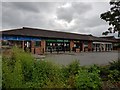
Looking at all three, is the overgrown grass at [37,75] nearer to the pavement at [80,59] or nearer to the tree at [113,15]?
the pavement at [80,59]

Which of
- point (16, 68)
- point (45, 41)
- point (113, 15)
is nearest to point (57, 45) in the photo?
point (45, 41)

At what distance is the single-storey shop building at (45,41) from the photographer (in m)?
30.5

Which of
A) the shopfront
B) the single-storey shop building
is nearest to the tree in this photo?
the single-storey shop building

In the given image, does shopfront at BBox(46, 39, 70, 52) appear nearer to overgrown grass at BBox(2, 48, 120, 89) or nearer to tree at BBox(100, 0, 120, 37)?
tree at BBox(100, 0, 120, 37)

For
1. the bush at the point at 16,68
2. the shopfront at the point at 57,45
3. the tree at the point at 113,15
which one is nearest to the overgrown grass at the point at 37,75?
the bush at the point at 16,68

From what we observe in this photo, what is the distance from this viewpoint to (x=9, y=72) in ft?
19.3

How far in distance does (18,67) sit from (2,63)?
1.84 ft

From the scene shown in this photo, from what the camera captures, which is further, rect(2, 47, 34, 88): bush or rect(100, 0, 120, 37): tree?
rect(100, 0, 120, 37): tree

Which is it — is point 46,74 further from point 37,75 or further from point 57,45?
point 57,45

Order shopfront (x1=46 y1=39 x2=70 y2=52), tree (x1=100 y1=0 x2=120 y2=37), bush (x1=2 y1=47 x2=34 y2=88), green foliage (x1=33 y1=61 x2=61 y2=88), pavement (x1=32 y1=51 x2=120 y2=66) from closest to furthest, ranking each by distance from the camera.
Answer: bush (x1=2 y1=47 x2=34 y2=88) → green foliage (x1=33 y1=61 x2=61 y2=88) → pavement (x1=32 y1=51 x2=120 y2=66) → tree (x1=100 y1=0 x2=120 y2=37) → shopfront (x1=46 y1=39 x2=70 y2=52)

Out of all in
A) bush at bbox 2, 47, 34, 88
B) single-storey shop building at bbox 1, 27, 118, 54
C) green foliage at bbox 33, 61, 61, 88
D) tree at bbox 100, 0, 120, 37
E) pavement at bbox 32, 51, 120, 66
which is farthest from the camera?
single-storey shop building at bbox 1, 27, 118, 54

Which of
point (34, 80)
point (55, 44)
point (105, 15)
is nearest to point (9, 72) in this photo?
point (34, 80)

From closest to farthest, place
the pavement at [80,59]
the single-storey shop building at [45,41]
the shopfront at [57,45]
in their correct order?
the pavement at [80,59], the single-storey shop building at [45,41], the shopfront at [57,45]

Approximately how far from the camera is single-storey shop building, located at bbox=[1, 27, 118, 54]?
3047 centimetres
